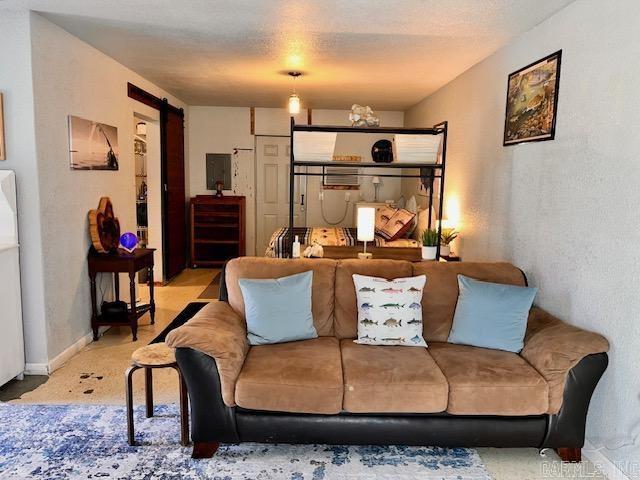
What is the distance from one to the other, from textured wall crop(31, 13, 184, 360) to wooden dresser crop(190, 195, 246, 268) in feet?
8.93

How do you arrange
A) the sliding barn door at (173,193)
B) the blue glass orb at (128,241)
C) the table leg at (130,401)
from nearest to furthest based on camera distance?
1. the table leg at (130,401)
2. the blue glass orb at (128,241)
3. the sliding barn door at (173,193)

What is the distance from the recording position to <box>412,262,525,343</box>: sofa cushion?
9.18 feet

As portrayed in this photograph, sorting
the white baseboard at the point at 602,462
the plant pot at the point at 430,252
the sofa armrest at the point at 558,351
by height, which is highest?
the plant pot at the point at 430,252

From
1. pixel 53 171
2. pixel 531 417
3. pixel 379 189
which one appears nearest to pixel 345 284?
pixel 531 417

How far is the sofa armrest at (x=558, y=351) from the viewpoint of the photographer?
2.20 m

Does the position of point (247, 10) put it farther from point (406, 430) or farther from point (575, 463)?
point (575, 463)

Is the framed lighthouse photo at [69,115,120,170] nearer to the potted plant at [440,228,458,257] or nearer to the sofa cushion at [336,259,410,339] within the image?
the sofa cushion at [336,259,410,339]

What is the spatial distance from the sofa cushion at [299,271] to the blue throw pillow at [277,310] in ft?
0.38

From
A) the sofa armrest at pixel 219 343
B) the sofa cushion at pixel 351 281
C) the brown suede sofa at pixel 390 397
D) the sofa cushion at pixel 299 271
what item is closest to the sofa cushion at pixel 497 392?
the brown suede sofa at pixel 390 397

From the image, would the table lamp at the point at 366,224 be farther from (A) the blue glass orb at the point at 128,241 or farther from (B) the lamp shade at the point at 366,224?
(A) the blue glass orb at the point at 128,241

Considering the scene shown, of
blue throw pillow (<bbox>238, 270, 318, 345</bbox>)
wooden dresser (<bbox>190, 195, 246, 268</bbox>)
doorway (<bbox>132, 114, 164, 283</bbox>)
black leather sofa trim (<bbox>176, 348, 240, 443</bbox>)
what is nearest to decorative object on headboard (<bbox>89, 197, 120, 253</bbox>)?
doorway (<bbox>132, 114, 164, 283</bbox>)

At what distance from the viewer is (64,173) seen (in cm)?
342

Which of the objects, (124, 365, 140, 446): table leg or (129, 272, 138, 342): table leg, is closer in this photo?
(124, 365, 140, 446): table leg

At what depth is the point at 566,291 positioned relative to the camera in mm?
2629
